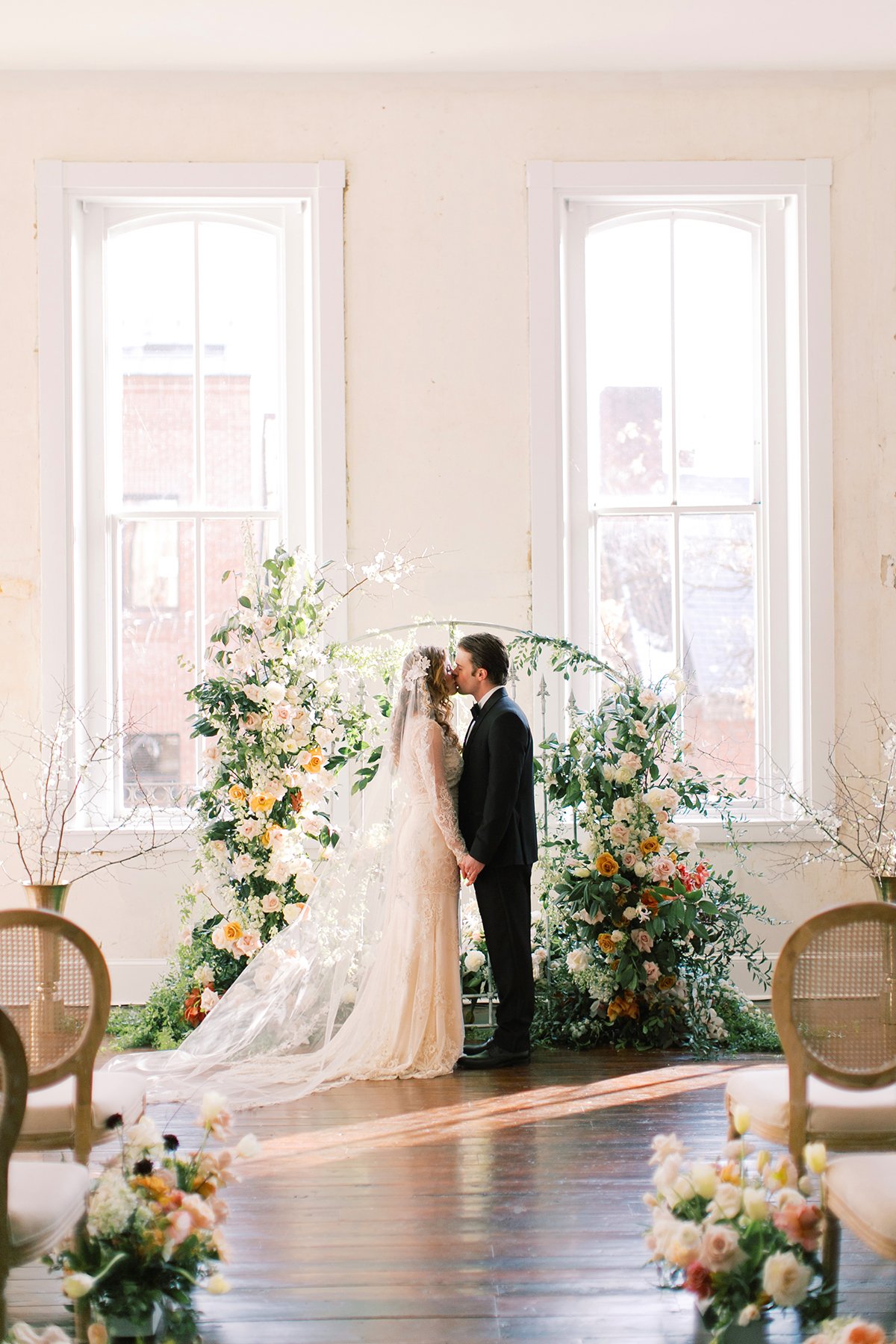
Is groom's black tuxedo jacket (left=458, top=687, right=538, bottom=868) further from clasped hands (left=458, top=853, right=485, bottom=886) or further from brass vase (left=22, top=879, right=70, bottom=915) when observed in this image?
brass vase (left=22, top=879, right=70, bottom=915)

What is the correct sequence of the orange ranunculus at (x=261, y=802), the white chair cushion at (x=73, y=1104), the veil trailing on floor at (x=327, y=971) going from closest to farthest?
the white chair cushion at (x=73, y=1104)
the veil trailing on floor at (x=327, y=971)
the orange ranunculus at (x=261, y=802)

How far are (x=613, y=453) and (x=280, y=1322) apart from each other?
4.60 metres

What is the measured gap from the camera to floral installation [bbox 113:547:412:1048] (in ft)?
17.1

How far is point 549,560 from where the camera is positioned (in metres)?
6.02

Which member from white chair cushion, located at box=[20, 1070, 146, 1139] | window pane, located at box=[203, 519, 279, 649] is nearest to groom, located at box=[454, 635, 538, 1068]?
window pane, located at box=[203, 519, 279, 649]

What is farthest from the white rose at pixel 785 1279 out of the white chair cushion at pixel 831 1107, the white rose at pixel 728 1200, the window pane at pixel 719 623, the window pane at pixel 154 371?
the window pane at pixel 154 371

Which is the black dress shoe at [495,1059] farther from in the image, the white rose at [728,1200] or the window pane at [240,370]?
the window pane at [240,370]

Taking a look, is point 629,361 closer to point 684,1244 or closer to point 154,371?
point 154,371

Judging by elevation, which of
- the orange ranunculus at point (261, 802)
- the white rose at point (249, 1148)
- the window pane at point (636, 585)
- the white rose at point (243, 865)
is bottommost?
the white rose at point (249, 1148)

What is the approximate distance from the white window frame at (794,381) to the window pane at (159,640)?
1.80m

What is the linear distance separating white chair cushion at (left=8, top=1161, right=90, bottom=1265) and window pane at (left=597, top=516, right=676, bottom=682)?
14.1 feet

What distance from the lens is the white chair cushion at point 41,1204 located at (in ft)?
7.54

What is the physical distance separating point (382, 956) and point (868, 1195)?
278 centimetres

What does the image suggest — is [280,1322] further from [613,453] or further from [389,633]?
[613,453]
